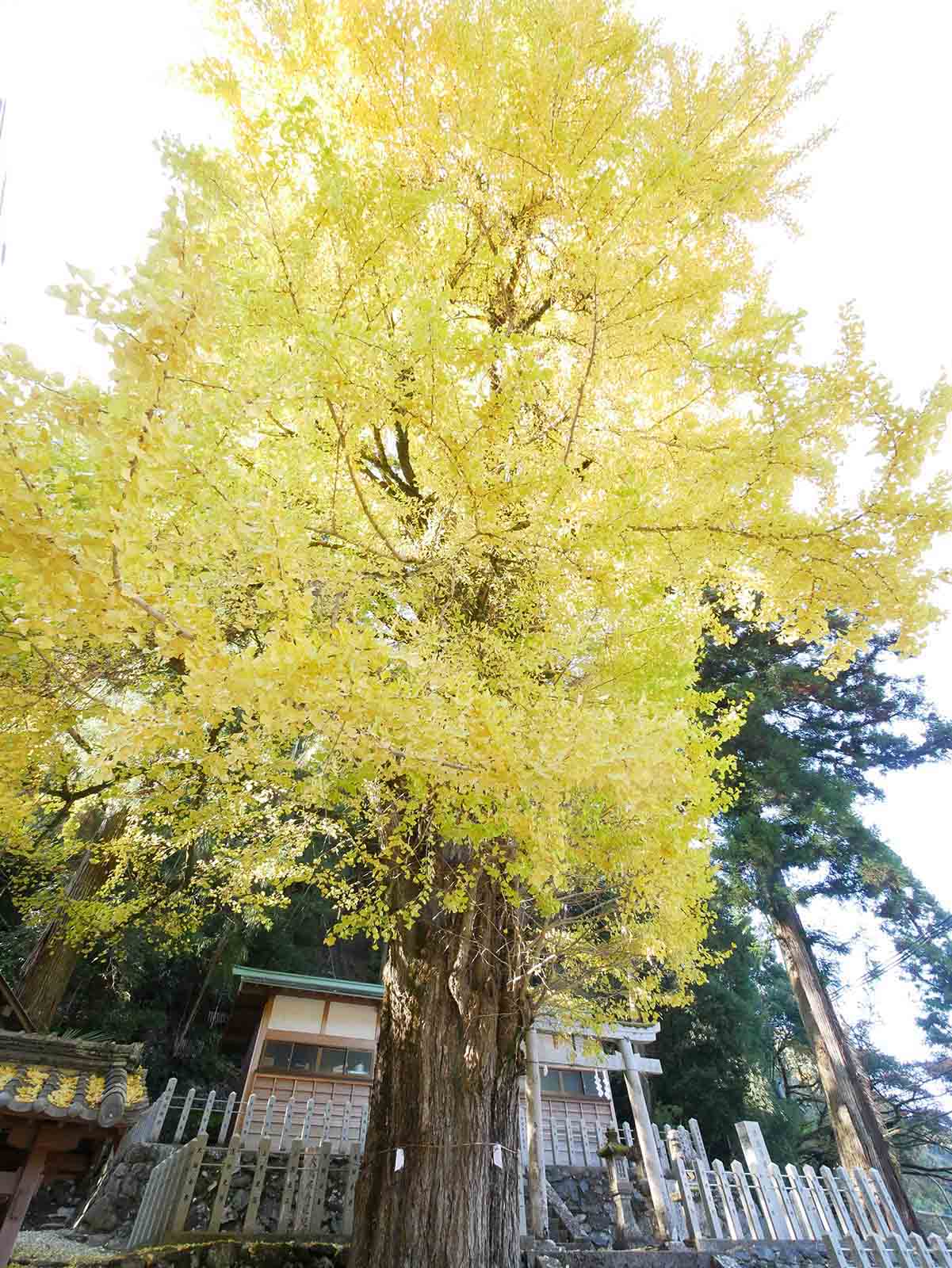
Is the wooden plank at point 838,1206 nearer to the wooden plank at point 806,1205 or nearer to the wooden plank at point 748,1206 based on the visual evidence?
the wooden plank at point 806,1205

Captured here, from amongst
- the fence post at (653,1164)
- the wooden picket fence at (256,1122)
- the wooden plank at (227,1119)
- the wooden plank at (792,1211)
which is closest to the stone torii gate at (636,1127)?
the fence post at (653,1164)

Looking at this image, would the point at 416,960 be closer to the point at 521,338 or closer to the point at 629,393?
the point at 521,338

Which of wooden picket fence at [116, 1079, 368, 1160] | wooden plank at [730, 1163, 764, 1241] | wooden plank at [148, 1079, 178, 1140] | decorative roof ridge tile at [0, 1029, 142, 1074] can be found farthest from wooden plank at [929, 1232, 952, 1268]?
wooden plank at [148, 1079, 178, 1140]

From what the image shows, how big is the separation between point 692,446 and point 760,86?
4.08 metres

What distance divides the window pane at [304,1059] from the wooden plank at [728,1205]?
679cm

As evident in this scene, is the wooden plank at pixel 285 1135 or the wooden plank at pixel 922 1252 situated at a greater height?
the wooden plank at pixel 285 1135

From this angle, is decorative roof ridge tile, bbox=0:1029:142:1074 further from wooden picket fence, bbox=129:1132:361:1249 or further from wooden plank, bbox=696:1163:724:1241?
wooden plank, bbox=696:1163:724:1241

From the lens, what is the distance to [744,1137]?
26.6ft

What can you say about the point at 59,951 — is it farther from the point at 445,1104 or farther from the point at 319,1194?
the point at 445,1104

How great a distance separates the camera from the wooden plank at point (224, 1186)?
6523 millimetres

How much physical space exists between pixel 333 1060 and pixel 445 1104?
897cm

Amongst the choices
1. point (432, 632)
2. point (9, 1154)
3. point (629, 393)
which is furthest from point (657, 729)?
point (9, 1154)

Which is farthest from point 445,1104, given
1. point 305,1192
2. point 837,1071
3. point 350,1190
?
point 837,1071

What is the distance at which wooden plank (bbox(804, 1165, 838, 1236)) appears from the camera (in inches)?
276
